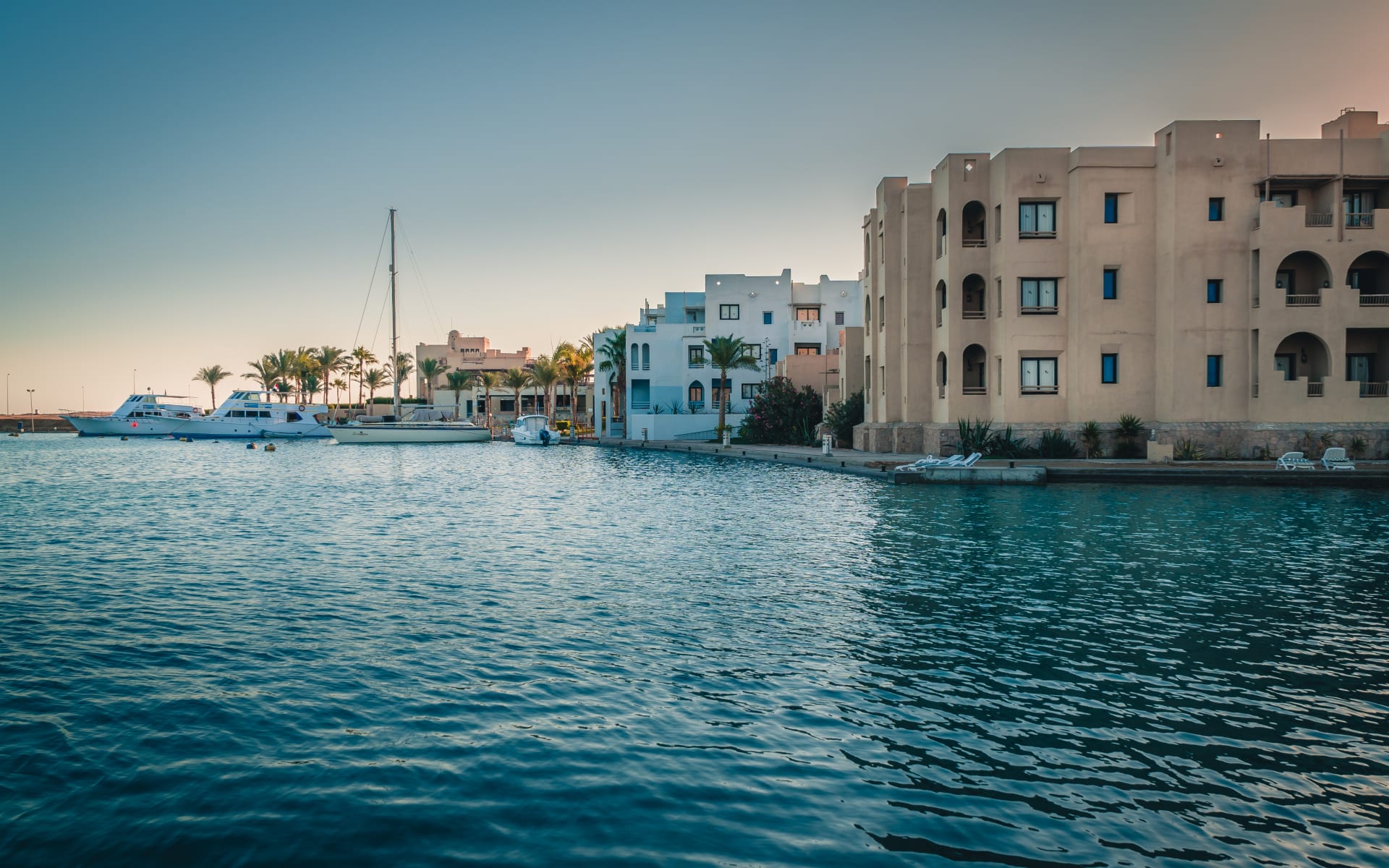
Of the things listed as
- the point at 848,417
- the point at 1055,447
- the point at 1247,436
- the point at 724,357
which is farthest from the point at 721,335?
the point at 1247,436

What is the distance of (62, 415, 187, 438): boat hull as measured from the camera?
311 feet

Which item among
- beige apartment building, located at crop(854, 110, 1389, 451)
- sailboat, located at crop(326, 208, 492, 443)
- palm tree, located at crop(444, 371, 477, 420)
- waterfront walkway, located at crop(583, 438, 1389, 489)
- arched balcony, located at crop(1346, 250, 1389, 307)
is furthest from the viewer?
palm tree, located at crop(444, 371, 477, 420)

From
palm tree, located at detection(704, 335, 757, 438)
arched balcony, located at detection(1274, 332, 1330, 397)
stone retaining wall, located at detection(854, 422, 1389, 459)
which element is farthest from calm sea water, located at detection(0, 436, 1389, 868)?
palm tree, located at detection(704, 335, 757, 438)

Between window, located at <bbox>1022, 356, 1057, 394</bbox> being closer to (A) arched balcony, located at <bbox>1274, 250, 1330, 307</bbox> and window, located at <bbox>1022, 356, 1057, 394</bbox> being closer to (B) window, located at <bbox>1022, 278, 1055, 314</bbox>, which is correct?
(B) window, located at <bbox>1022, 278, 1055, 314</bbox>

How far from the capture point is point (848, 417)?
5062 cm

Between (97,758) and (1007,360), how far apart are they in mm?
35983

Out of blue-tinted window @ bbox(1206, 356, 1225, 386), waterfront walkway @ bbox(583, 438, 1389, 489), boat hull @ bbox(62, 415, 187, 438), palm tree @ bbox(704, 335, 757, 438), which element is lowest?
waterfront walkway @ bbox(583, 438, 1389, 489)

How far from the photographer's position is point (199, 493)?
32.8 metres

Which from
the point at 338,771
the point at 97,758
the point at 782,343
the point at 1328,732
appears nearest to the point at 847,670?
the point at 1328,732

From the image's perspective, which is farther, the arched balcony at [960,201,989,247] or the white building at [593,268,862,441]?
the white building at [593,268,862,441]

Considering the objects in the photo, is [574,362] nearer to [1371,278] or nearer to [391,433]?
[391,433]

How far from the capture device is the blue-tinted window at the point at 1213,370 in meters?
35.8

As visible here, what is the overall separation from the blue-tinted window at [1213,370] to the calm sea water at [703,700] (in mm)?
17377

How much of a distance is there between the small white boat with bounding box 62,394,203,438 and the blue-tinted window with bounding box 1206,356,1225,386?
9265cm
